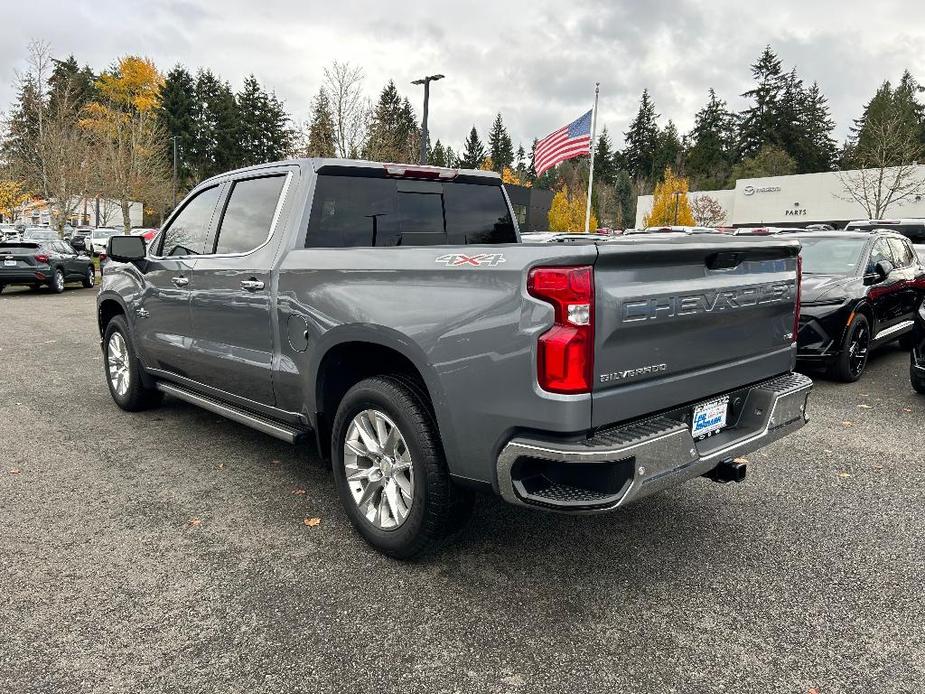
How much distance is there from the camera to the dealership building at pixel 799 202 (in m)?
41.6

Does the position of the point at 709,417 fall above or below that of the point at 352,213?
below

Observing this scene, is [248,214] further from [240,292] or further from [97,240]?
[97,240]

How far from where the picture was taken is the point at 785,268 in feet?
11.5

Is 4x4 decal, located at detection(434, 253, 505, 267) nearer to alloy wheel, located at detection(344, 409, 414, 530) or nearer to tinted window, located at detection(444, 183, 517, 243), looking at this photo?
alloy wheel, located at detection(344, 409, 414, 530)

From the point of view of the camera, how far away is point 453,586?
3.08m

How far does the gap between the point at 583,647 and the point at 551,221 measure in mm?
57004

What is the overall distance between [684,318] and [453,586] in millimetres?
1574

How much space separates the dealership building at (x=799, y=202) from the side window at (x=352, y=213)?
43843mm

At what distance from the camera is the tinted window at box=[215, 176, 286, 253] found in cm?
412

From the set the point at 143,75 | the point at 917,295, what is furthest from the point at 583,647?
the point at 143,75

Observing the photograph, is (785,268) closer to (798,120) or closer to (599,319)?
(599,319)

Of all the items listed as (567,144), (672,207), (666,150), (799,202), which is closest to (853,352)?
(567,144)

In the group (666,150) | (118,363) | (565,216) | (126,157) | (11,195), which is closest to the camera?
(118,363)

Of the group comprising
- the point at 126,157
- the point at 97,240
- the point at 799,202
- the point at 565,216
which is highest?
the point at 126,157
